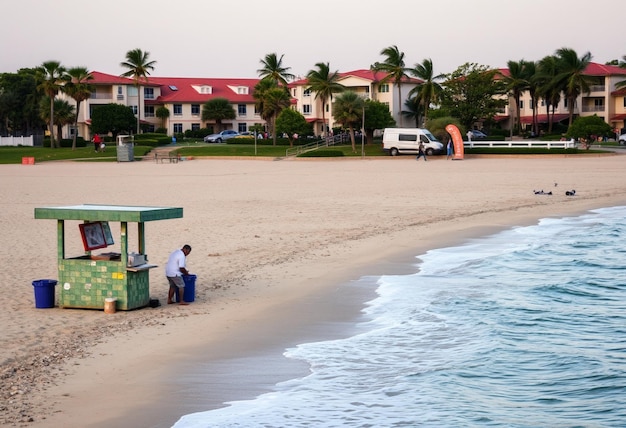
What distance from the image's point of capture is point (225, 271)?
54.4ft

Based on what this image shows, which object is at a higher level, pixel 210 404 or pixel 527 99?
pixel 527 99

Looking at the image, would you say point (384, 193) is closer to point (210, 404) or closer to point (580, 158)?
point (210, 404)

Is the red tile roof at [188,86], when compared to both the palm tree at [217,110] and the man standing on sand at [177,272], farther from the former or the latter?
the man standing on sand at [177,272]

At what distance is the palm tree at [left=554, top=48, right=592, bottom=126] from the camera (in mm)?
86125

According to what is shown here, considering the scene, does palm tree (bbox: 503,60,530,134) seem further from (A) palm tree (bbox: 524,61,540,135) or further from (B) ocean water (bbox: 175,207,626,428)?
(B) ocean water (bbox: 175,207,626,428)

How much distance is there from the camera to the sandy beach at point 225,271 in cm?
927

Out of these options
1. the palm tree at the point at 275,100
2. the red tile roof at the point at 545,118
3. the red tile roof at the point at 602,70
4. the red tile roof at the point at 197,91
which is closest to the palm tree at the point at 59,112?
the red tile roof at the point at 197,91

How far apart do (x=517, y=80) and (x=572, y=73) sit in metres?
5.94

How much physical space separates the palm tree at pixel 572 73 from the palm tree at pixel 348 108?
88.5ft

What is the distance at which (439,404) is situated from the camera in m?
9.14

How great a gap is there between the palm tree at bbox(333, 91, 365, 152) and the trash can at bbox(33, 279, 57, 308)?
188 feet

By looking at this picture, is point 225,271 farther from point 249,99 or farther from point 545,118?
point 545,118

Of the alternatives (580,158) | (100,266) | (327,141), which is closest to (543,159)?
(580,158)

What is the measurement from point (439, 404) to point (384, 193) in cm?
2512
